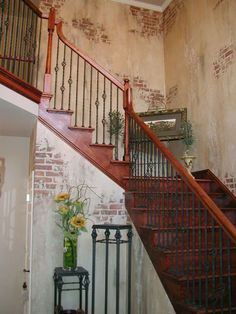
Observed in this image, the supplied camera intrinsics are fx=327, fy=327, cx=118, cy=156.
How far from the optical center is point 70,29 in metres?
5.91

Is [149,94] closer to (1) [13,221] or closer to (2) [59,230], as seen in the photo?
(1) [13,221]

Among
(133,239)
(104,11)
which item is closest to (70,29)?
(104,11)

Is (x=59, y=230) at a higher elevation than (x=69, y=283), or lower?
higher

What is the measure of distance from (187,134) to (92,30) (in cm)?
270

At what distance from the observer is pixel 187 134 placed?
5074 millimetres

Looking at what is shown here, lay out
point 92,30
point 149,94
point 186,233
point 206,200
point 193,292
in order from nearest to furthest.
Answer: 1. point 206,200
2. point 193,292
3. point 186,233
4. point 92,30
5. point 149,94

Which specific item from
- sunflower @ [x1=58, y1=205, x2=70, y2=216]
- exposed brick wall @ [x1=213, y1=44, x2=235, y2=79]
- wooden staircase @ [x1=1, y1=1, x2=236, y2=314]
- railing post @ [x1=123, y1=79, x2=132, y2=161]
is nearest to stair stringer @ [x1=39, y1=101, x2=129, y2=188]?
wooden staircase @ [x1=1, y1=1, x2=236, y2=314]

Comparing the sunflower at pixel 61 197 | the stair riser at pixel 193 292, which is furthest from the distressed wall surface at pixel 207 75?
the sunflower at pixel 61 197

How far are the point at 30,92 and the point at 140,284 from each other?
2446 millimetres

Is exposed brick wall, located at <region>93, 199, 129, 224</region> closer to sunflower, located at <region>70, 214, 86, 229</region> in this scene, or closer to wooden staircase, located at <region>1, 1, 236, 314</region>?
wooden staircase, located at <region>1, 1, 236, 314</region>

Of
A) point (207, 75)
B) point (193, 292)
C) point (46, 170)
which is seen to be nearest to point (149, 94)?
point (207, 75)

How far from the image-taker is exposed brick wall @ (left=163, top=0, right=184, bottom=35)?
19.5 feet

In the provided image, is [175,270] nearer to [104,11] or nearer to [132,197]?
[132,197]

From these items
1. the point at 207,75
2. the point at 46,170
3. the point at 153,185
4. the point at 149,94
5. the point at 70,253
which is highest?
the point at 149,94
